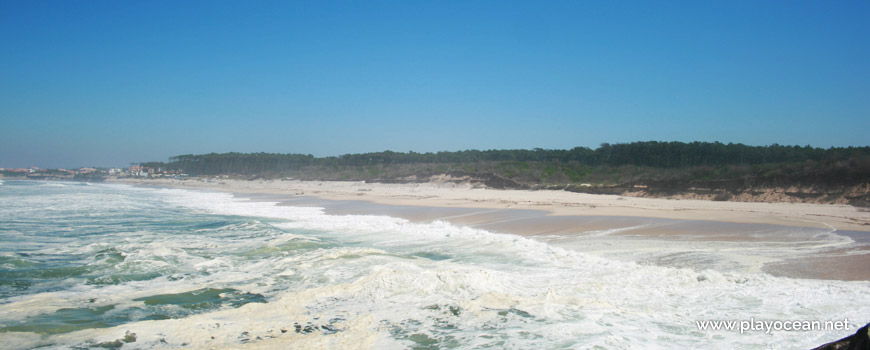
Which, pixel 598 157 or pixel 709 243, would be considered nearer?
pixel 709 243

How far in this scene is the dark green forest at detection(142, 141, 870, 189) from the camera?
19855 mm

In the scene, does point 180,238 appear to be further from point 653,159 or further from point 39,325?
point 653,159

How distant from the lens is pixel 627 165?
43344mm

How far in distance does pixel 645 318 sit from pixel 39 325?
6.59 metres

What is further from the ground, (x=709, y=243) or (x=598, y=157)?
(x=598, y=157)

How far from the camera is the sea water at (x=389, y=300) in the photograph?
14.7ft

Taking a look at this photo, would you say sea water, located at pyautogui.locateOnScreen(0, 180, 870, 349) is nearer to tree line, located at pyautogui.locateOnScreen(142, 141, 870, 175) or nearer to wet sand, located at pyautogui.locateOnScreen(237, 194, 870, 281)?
wet sand, located at pyautogui.locateOnScreen(237, 194, 870, 281)

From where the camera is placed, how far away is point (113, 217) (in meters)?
16.9

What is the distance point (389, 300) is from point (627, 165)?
42.0m

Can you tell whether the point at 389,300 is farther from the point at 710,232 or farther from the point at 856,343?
the point at 710,232

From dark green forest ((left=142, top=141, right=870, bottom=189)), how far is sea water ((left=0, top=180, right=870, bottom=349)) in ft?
54.4

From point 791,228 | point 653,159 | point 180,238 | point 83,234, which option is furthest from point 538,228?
point 653,159

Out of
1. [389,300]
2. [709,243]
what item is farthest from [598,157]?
[389,300]

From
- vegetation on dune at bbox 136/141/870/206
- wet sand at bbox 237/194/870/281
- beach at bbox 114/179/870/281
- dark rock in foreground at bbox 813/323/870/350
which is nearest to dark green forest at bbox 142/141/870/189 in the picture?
vegetation on dune at bbox 136/141/870/206
